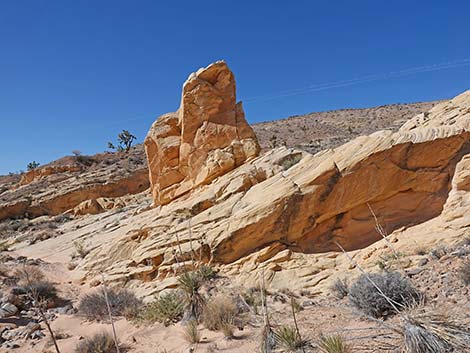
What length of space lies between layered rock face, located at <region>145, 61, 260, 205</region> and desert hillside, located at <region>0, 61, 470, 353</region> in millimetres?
51

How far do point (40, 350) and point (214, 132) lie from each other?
8606mm

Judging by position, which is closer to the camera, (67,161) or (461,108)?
(461,108)

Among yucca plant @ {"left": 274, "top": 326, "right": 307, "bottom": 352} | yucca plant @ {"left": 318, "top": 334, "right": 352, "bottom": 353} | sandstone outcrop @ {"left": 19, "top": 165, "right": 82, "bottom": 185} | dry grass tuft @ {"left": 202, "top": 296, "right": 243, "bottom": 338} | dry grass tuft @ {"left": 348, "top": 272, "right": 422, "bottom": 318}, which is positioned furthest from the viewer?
sandstone outcrop @ {"left": 19, "top": 165, "right": 82, "bottom": 185}

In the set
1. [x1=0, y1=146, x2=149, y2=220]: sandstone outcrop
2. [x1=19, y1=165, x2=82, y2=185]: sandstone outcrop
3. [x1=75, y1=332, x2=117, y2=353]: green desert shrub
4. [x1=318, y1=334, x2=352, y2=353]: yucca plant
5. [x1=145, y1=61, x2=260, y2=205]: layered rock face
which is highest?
[x1=19, y1=165, x2=82, y2=185]: sandstone outcrop

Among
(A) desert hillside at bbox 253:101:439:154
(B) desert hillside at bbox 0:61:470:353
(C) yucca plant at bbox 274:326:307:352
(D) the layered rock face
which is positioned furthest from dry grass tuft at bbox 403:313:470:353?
(A) desert hillside at bbox 253:101:439:154

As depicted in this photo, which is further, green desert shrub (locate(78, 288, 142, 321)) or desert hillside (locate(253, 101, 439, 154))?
desert hillside (locate(253, 101, 439, 154))

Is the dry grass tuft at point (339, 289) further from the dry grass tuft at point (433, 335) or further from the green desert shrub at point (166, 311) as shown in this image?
the dry grass tuft at point (433, 335)

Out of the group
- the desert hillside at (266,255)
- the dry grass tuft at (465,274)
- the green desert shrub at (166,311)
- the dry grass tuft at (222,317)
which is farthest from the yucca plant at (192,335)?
the dry grass tuft at (465,274)

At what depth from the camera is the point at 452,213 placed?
7.41 m

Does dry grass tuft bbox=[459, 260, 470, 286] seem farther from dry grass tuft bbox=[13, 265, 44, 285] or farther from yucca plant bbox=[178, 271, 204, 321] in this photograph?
dry grass tuft bbox=[13, 265, 44, 285]

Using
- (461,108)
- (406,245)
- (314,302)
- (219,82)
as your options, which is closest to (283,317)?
(314,302)

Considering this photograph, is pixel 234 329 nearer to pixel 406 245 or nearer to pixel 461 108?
pixel 406 245

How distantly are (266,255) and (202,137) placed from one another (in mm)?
5789

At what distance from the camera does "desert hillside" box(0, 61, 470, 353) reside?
16.0 ft
